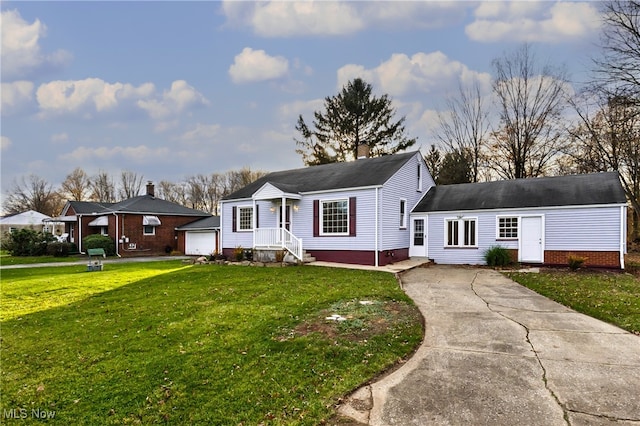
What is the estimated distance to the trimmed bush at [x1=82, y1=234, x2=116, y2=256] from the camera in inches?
893

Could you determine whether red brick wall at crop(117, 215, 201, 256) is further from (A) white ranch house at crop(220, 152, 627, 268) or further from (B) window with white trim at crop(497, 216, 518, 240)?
(B) window with white trim at crop(497, 216, 518, 240)

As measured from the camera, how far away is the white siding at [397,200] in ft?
46.7

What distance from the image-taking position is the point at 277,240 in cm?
1578

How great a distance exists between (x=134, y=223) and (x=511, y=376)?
25165 mm

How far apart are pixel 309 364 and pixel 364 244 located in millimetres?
10287

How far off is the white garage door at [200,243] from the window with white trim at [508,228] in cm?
1773

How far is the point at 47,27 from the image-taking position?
11.6 m

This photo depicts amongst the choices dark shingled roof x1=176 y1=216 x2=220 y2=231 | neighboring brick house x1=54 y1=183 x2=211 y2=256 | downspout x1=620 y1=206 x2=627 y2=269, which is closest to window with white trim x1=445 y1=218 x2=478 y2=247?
downspout x1=620 y1=206 x2=627 y2=269

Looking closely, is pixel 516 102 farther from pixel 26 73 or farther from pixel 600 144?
pixel 26 73

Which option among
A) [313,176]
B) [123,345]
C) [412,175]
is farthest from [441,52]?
[123,345]

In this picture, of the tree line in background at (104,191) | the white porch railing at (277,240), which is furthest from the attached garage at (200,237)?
the tree line in background at (104,191)

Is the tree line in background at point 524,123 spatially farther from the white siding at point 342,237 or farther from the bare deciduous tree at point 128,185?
the bare deciduous tree at point 128,185

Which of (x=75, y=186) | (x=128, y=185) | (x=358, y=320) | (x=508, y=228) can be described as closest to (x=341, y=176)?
(x=508, y=228)

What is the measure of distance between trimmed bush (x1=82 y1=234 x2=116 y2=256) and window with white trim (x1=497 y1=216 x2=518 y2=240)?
914 inches
